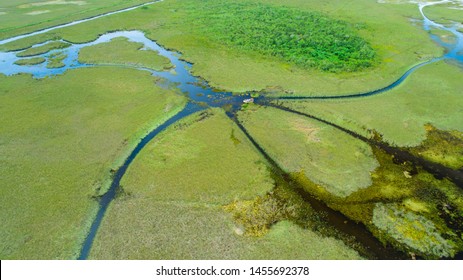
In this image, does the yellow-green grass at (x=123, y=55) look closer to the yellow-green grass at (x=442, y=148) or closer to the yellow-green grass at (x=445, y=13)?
the yellow-green grass at (x=442, y=148)

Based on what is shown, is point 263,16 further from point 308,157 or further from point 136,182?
point 136,182

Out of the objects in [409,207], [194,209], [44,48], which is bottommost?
[409,207]

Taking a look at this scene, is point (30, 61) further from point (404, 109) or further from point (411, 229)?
point (411, 229)

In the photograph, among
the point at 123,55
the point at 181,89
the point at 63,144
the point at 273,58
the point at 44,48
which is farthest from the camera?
the point at 44,48

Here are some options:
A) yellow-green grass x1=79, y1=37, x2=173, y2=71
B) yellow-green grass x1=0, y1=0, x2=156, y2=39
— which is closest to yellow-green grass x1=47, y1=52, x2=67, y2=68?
yellow-green grass x1=79, y1=37, x2=173, y2=71

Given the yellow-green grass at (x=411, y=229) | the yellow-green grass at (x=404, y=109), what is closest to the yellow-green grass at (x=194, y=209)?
the yellow-green grass at (x=411, y=229)

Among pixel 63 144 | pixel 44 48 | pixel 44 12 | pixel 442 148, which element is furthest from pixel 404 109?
pixel 44 12

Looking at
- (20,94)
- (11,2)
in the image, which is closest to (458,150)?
(20,94)

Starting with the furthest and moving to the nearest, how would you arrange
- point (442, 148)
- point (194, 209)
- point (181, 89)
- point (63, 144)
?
point (181, 89) → point (63, 144) → point (442, 148) → point (194, 209)

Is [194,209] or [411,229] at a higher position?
[194,209]
